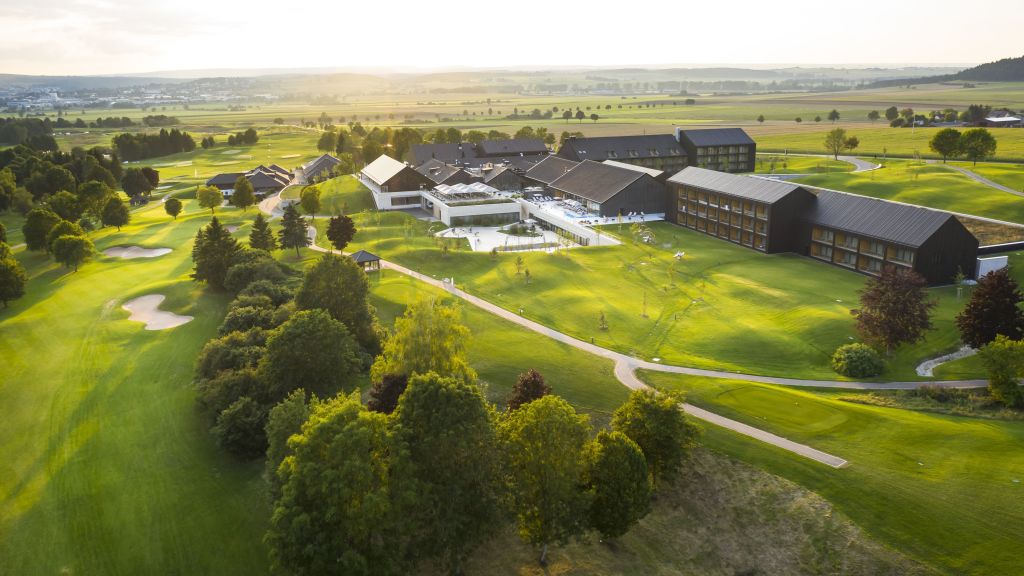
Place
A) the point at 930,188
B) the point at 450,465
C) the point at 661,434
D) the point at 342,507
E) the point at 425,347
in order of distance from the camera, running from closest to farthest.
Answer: the point at 342,507 → the point at 450,465 → the point at 661,434 → the point at 425,347 → the point at 930,188

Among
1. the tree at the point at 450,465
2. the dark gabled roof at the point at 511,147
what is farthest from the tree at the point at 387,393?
the dark gabled roof at the point at 511,147

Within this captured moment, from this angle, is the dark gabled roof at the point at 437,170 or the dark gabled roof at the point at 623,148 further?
the dark gabled roof at the point at 623,148

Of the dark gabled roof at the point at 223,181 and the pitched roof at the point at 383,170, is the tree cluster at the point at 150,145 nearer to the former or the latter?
the dark gabled roof at the point at 223,181

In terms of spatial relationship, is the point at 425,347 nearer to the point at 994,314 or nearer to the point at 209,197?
the point at 994,314

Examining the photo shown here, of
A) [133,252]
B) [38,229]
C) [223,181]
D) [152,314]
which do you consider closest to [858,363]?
[152,314]

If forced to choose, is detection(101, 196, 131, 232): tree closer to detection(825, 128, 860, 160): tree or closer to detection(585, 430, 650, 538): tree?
detection(585, 430, 650, 538): tree
